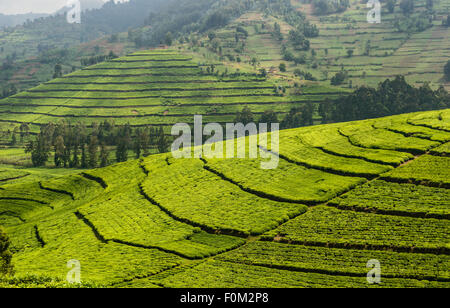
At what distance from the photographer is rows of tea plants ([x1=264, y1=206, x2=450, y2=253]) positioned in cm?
5150

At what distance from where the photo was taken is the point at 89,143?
152125 millimetres

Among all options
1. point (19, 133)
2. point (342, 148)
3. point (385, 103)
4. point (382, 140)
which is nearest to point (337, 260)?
point (342, 148)

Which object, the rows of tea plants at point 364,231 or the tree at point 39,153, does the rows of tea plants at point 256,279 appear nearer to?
the rows of tea plants at point 364,231

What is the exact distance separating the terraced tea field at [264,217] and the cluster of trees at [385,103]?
7446 cm

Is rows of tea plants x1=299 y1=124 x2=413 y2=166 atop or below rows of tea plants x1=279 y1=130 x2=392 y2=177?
atop

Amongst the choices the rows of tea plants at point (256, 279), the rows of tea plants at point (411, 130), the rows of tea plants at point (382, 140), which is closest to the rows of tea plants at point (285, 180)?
the rows of tea plants at point (382, 140)

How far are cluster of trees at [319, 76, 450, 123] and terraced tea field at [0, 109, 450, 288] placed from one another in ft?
244

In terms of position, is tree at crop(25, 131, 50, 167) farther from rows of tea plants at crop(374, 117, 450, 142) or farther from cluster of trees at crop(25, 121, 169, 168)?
rows of tea plants at crop(374, 117, 450, 142)

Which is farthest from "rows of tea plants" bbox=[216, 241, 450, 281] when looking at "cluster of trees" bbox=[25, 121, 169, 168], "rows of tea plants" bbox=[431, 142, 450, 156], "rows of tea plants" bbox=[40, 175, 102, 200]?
"cluster of trees" bbox=[25, 121, 169, 168]

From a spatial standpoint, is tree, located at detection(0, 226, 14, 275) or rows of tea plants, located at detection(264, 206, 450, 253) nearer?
rows of tea plants, located at detection(264, 206, 450, 253)

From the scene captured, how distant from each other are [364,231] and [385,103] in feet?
435

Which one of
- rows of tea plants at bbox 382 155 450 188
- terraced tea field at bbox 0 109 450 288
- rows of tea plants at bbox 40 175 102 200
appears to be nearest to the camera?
terraced tea field at bbox 0 109 450 288

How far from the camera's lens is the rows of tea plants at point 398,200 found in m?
57.6

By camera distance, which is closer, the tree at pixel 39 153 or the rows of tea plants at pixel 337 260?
the rows of tea plants at pixel 337 260
